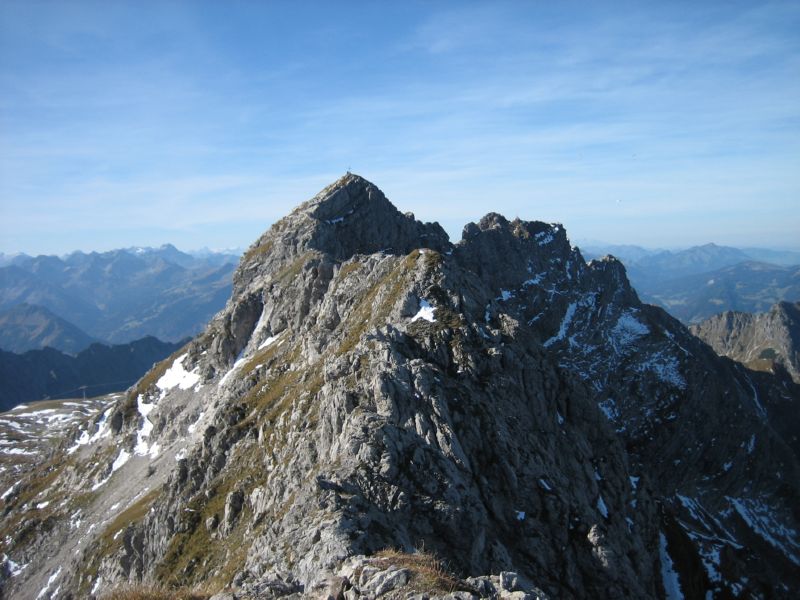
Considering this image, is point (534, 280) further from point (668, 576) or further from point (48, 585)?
point (48, 585)

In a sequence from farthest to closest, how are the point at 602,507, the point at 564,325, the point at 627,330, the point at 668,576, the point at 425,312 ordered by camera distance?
the point at 627,330 < the point at 564,325 < the point at 668,576 < the point at 425,312 < the point at 602,507

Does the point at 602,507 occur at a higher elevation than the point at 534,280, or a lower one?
lower

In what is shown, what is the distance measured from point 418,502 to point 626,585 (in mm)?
26406

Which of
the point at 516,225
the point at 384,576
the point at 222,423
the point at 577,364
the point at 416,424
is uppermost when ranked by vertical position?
the point at 516,225

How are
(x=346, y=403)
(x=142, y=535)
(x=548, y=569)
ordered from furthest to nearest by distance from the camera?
(x=142, y=535)
(x=346, y=403)
(x=548, y=569)

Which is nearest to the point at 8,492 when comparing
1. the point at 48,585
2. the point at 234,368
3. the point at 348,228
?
the point at 48,585

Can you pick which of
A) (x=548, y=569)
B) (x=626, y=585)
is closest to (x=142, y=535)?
(x=548, y=569)

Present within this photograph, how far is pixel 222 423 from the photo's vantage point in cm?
7112

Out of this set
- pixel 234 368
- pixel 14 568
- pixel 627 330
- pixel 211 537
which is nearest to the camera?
pixel 211 537

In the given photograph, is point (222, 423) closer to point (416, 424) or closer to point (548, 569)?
point (416, 424)

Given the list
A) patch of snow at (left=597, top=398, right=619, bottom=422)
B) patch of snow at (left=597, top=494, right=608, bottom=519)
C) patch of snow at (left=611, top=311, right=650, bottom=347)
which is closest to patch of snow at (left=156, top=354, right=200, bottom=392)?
patch of snow at (left=597, top=494, right=608, bottom=519)

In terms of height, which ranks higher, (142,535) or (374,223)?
(374,223)

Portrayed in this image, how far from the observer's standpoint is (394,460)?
126ft

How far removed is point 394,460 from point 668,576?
5425 cm
